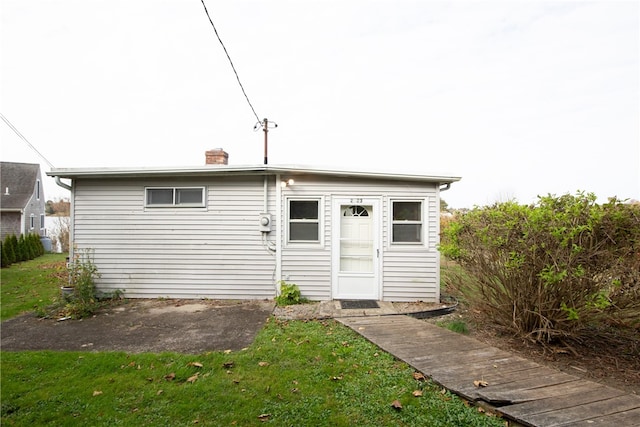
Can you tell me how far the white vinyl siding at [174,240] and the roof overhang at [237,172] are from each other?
0.99 ft

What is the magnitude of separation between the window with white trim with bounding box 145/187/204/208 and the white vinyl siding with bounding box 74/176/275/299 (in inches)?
4.4

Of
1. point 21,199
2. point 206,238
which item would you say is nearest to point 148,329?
point 206,238

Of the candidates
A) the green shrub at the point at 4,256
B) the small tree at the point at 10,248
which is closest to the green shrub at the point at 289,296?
the green shrub at the point at 4,256

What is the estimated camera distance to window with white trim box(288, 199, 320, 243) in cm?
601

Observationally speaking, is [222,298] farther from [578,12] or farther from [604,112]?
[604,112]

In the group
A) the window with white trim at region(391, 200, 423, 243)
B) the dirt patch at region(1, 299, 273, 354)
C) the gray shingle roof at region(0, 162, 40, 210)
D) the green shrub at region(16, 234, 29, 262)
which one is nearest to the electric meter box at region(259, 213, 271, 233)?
the dirt patch at region(1, 299, 273, 354)

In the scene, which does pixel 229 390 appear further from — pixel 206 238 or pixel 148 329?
pixel 206 238

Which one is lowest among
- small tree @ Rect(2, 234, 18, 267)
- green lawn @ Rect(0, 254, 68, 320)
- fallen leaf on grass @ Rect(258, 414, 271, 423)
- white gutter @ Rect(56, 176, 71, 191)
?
green lawn @ Rect(0, 254, 68, 320)

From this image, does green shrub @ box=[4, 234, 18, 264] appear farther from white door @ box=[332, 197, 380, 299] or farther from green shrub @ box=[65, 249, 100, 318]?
white door @ box=[332, 197, 380, 299]

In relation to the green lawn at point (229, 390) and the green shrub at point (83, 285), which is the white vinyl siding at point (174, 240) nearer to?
the green shrub at point (83, 285)

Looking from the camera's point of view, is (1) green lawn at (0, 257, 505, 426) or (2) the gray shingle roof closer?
(1) green lawn at (0, 257, 505, 426)

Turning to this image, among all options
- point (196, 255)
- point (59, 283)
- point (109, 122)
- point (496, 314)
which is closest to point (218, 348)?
point (196, 255)

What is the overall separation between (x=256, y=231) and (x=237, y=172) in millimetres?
1303

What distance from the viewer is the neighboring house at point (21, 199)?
1689cm
